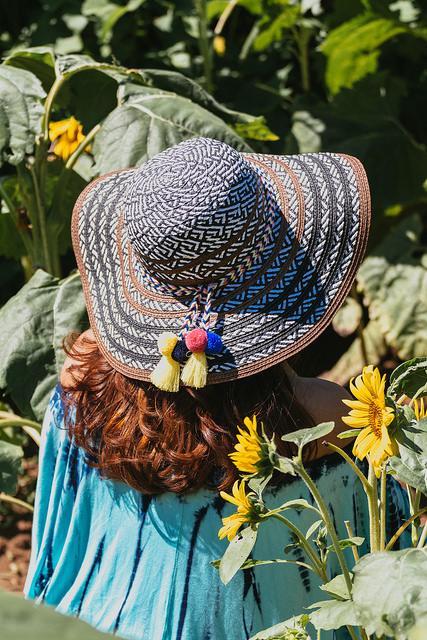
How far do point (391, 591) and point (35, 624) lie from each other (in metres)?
0.55

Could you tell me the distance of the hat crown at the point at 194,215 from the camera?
1213 millimetres

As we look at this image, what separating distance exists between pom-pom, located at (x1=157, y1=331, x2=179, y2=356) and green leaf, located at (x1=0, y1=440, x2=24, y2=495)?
3.29 ft

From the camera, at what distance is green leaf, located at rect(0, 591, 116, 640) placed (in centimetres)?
48

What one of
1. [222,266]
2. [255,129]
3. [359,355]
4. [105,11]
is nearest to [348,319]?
[359,355]

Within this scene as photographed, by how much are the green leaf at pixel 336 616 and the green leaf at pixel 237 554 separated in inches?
3.8

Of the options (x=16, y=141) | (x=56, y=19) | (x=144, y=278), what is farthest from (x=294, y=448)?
(x=56, y=19)

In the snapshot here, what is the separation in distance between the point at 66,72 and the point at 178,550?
1319 mm

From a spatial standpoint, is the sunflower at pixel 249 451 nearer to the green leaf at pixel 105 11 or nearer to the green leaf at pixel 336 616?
the green leaf at pixel 336 616

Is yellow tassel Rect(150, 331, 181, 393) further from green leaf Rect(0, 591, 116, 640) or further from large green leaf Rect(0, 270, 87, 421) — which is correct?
large green leaf Rect(0, 270, 87, 421)

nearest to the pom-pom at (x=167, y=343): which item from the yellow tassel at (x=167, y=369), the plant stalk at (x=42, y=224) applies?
the yellow tassel at (x=167, y=369)

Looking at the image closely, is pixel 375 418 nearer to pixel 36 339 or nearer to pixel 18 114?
pixel 36 339

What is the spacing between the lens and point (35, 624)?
0.48 metres

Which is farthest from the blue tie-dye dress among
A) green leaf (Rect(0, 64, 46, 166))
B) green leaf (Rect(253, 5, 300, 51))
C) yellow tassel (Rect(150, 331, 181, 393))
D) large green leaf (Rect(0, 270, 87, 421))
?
green leaf (Rect(253, 5, 300, 51))

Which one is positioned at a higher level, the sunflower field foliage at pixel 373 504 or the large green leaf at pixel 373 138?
the sunflower field foliage at pixel 373 504
